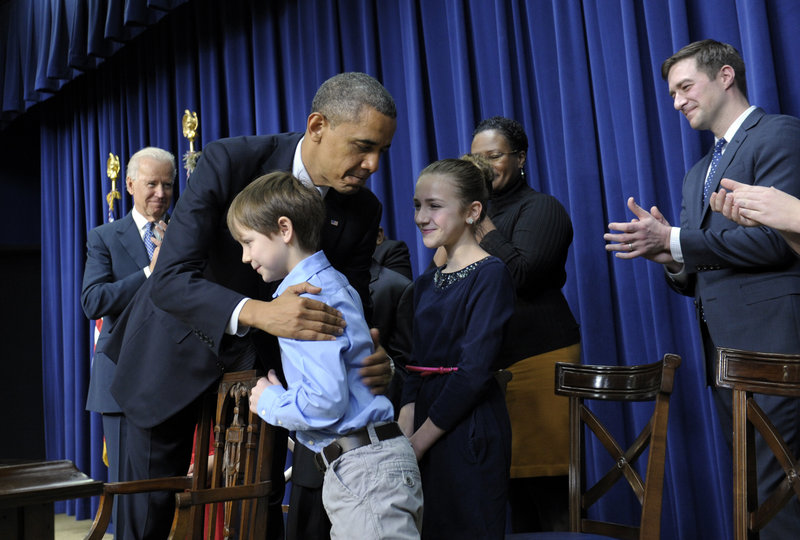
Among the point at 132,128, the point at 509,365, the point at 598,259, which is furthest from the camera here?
the point at 132,128

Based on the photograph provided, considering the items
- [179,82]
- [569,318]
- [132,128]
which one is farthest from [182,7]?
[569,318]

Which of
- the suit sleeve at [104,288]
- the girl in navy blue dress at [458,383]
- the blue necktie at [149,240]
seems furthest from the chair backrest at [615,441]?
the blue necktie at [149,240]

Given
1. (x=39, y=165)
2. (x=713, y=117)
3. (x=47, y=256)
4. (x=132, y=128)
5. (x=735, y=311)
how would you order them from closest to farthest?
(x=735, y=311), (x=713, y=117), (x=132, y=128), (x=47, y=256), (x=39, y=165)

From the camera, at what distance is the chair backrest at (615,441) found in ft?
5.48

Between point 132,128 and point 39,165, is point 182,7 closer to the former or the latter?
point 132,128

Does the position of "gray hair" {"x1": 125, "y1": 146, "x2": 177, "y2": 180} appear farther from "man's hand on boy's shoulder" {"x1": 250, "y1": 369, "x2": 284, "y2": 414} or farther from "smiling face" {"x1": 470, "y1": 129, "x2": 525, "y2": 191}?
"man's hand on boy's shoulder" {"x1": 250, "y1": 369, "x2": 284, "y2": 414}

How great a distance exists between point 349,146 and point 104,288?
1.81 m

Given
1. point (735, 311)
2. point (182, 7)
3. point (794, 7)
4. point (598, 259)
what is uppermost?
point (182, 7)

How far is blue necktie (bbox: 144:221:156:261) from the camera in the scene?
3518mm

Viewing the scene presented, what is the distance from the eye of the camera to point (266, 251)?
165 cm

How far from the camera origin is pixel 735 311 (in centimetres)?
225

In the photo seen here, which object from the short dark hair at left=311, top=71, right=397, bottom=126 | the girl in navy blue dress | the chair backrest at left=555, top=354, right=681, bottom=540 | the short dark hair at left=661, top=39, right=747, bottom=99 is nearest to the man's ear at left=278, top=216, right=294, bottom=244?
the short dark hair at left=311, top=71, right=397, bottom=126

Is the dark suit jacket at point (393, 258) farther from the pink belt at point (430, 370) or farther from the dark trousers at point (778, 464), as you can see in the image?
the dark trousers at point (778, 464)

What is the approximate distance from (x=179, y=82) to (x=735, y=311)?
14.3ft
